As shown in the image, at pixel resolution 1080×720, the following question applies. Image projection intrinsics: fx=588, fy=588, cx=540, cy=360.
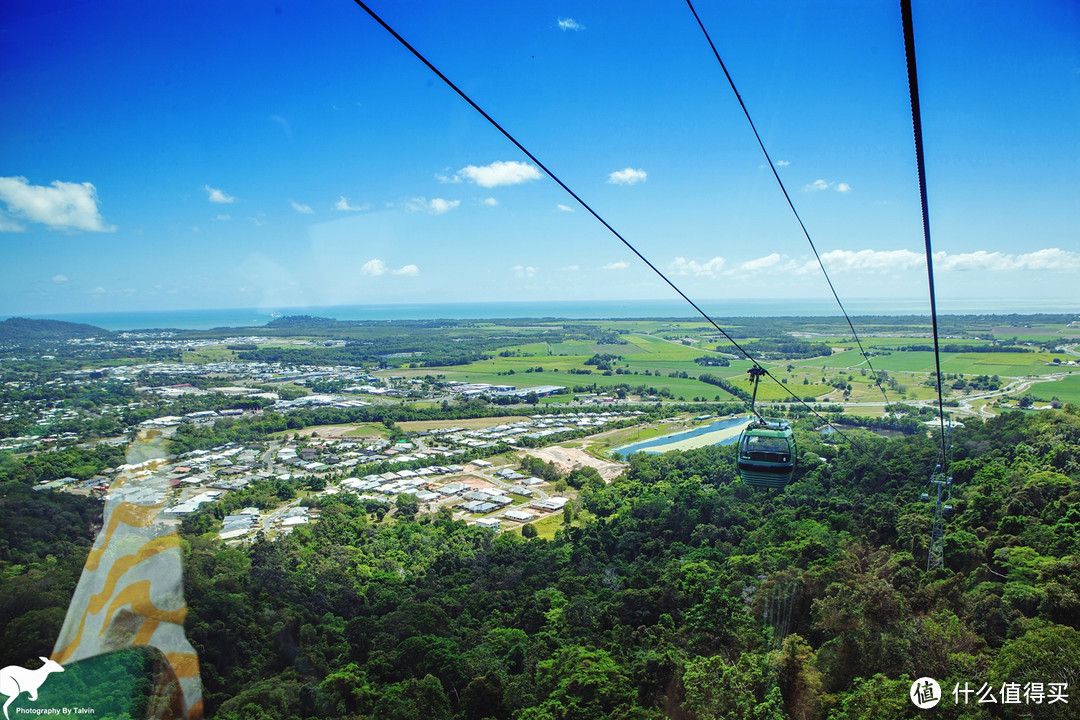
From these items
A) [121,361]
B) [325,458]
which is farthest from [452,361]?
[325,458]

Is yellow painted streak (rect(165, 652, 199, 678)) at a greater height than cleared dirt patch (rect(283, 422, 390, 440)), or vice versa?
yellow painted streak (rect(165, 652, 199, 678))

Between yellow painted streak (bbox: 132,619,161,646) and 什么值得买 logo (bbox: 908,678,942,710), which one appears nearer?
什么值得买 logo (bbox: 908,678,942,710)

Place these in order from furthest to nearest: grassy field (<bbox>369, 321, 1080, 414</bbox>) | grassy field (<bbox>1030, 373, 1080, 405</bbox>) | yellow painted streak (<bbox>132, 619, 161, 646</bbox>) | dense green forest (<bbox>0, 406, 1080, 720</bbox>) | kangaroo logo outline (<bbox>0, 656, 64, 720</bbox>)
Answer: grassy field (<bbox>369, 321, 1080, 414</bbox>), grassy field (<bbox>1030, 373, 1080, 405</bbox>), dense green forest (<bbox>0, 406, 1080, 720</bbox>), yellow painted streak (<bbox>132, 619, 161, 646</bbox>), kangaroo logo outline (<bbox>0, 656, 64, 720</bbox>)

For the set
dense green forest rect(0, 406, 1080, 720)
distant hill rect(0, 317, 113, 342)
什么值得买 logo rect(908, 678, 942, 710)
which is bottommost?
dense green forest rect(0, 406, 1080, 720)

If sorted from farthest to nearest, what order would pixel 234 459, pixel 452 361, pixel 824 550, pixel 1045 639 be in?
pixel 452 361 < pixel 234 459 < pixel 824 550 < pixel 1045 639

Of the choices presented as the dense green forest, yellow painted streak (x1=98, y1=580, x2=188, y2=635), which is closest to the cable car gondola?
the dense green forest

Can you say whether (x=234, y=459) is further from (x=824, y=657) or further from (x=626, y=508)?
(x=824, y=657)

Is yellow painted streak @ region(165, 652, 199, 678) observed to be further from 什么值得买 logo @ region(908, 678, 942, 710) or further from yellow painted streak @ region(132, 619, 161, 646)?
什么值得买 logo @ region(908, 678, 942, 710)

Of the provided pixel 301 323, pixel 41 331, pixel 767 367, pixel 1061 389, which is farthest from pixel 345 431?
pixel 301 323
